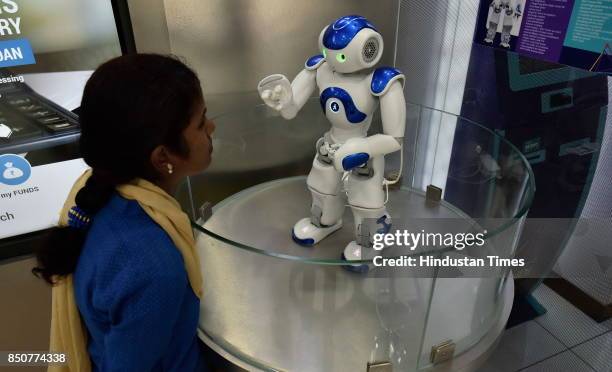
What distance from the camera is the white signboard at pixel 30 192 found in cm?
103

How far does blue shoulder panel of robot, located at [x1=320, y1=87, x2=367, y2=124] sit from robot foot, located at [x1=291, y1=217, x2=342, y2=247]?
0.99 feet

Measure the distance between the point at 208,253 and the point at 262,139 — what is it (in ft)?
2.00

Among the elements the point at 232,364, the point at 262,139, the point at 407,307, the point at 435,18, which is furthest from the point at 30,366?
the point at 435,18

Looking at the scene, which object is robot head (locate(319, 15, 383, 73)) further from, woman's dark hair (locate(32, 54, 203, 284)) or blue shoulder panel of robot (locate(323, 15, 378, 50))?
woman's dark hair (locate(32, 54, 203, 284))

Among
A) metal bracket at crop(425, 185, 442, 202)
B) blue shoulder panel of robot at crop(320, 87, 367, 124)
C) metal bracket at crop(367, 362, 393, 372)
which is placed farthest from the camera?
metal bracket at crop(425, 185, 442, 202)

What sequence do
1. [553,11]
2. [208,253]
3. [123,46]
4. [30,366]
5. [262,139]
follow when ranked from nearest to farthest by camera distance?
[208,253]
[553,11]
[123,46]
[30,366]
[262,139]

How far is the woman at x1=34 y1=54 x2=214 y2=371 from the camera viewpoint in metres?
0.50

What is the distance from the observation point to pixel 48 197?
1.08m

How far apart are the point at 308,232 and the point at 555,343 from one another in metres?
0.74

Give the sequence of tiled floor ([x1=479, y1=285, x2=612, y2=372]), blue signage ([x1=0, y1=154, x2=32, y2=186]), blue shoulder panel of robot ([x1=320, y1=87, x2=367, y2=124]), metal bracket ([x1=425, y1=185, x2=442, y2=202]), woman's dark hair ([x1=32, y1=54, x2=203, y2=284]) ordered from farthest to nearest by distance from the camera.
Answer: metal bracket ([x1=425, y1=185, x2=442, y2=202]), tiled floor ([x1=479, y1=285, x2=612, y2=372]), blue signage ([x1=0, y1=154, x2=32, y2=186]), blue shoulder panel of robot ([x1=320, y1=87, x2=367, y2=124]), woman's dark hair ([x1=32, y1=54, x2=203, y2=284])

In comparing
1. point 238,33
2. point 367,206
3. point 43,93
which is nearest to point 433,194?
point 367,206

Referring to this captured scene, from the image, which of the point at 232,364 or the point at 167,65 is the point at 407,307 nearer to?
the point at 232,364

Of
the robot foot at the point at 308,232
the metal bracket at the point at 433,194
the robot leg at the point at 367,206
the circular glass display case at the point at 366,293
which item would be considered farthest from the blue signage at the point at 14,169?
the metal bracket at the point at 433,194

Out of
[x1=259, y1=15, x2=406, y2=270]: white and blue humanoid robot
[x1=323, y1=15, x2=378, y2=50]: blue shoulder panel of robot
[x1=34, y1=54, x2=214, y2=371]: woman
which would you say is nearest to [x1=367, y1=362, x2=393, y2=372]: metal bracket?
[x1=259, y1=15, x2=406, y2=270]: white and blue humanoid robot
